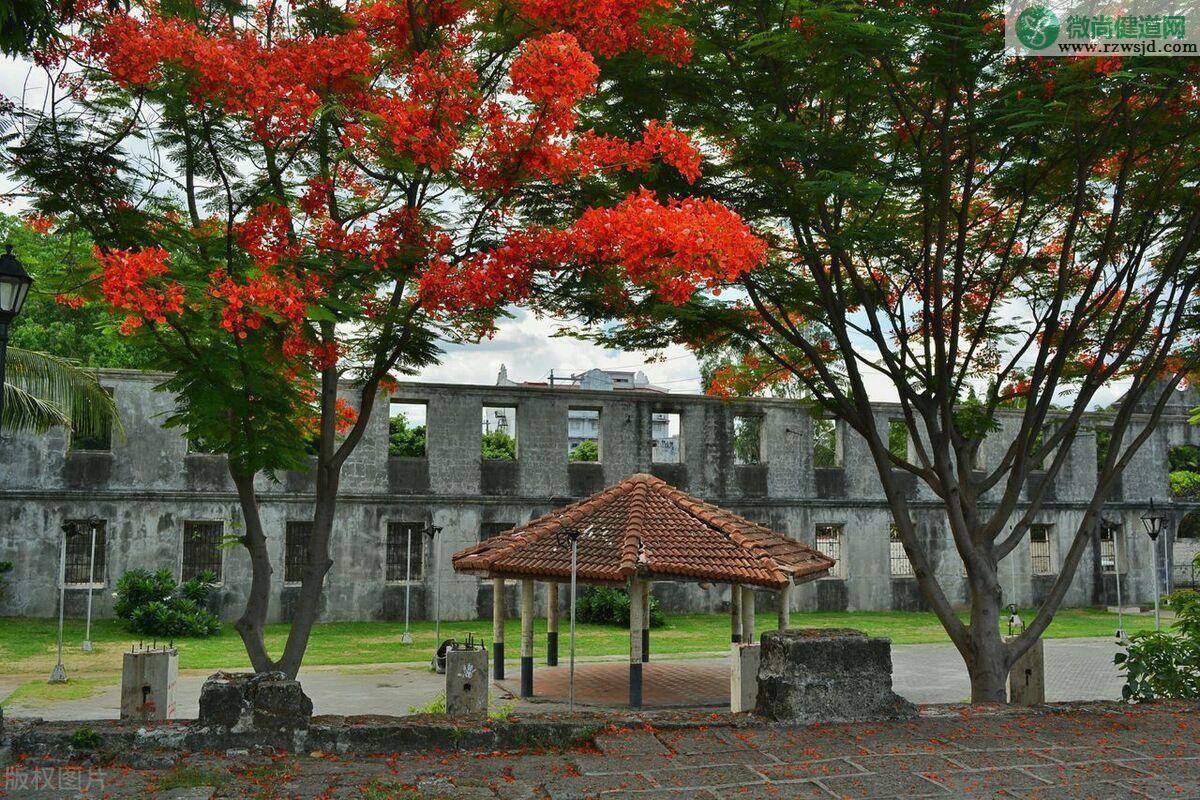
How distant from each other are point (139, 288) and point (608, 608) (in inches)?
729

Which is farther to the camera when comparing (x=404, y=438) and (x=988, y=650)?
(x=404, y=438)

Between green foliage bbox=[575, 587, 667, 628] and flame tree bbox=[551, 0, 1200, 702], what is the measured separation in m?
12.5

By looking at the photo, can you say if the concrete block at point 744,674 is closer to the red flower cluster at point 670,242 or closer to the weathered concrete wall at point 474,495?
the red flower cluster at point 670,242

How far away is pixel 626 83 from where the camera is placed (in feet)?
31.7

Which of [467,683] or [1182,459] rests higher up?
[1182,459]

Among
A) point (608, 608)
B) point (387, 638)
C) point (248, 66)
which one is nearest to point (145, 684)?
point (248, 66)

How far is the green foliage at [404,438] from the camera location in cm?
3894

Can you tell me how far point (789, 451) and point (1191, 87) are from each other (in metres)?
18.8

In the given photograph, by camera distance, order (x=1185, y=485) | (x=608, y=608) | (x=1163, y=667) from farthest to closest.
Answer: (x=1185, y=485) → (x=608, y=608) → (x=1163, y=667)

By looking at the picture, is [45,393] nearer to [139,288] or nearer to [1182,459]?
[139,288]

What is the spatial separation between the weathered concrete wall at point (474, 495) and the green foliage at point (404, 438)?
42.5 feet

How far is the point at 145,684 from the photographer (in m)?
10.9

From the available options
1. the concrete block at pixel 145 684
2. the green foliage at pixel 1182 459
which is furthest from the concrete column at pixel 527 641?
the green foliage at pixel 1182 459

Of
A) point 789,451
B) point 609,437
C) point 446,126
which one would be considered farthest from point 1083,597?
point 446,126
